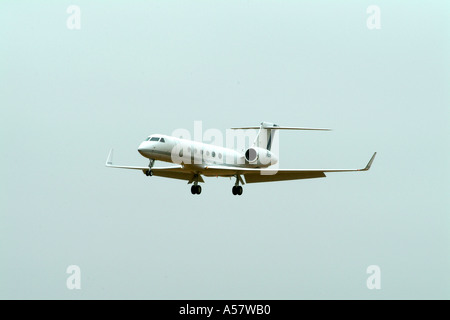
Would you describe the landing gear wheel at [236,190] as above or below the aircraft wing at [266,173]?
below

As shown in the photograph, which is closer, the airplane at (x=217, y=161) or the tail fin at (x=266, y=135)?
the airplane at (x=217, y=161)

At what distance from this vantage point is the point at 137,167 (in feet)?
137

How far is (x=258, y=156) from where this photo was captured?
42.7 m

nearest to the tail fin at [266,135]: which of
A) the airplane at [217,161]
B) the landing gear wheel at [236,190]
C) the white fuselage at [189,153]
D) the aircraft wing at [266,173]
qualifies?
the airplane at [217,161]

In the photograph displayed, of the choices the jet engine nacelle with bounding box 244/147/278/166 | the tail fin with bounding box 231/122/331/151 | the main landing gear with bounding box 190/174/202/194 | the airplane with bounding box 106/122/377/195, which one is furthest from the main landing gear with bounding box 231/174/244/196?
the tail fin with bounding box 231/122/331/151

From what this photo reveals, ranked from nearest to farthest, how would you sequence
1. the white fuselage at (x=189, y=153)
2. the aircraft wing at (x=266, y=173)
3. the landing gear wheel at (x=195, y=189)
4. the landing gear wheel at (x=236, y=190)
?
1. the white fuselage at (x=189, y=153)
2. the aircraft wing at (x=266, y=173)
3. the landing gear wheel at (x=195, y=189)
4. the landing gear wheel at (x=236, y=190)

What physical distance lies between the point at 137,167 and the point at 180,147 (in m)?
4.36

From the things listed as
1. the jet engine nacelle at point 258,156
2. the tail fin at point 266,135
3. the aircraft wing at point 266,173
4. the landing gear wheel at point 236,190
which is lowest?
the landing gear wheel at point 236,190

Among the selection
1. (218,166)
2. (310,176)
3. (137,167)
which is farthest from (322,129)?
(137,167)

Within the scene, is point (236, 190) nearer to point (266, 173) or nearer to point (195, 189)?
point (266, 173)

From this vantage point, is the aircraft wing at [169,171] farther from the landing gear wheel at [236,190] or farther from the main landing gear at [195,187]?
the landing gear wheel at [236,190]

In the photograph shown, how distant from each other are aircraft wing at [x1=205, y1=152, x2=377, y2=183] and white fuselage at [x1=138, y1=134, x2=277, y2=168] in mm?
449

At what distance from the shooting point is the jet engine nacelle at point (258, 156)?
42.6 metres

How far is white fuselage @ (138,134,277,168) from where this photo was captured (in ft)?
121
